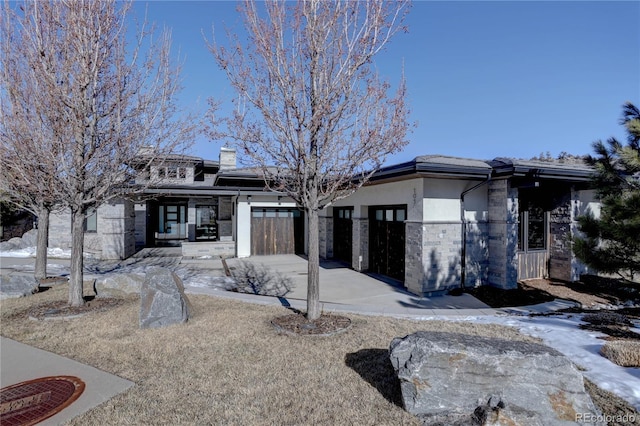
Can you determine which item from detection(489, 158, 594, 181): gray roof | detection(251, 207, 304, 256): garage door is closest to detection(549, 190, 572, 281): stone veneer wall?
detection(489, 158, 594, 181): gray roof

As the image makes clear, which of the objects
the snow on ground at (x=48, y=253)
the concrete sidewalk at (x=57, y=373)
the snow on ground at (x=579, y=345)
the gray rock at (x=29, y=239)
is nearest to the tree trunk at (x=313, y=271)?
the snow on ground at (x=579, y=345)

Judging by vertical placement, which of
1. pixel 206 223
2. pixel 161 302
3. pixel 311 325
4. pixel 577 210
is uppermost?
pixel 577 210

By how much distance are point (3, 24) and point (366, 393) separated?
9.35 metres

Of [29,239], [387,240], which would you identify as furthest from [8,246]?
[387,240]

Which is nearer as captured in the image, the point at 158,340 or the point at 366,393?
the point at 366,393

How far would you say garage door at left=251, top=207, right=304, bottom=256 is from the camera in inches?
635

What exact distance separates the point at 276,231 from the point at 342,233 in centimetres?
372

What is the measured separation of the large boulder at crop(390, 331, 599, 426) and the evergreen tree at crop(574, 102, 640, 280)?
374 cm

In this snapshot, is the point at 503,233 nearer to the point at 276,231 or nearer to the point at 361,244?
the point at 361,244

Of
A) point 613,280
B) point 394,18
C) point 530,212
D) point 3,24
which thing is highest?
point 3,24

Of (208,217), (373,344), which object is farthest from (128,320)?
(208,217)

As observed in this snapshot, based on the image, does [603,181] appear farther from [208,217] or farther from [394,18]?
[208,217]

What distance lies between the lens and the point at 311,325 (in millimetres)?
5348

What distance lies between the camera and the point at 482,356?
302 centimetres
